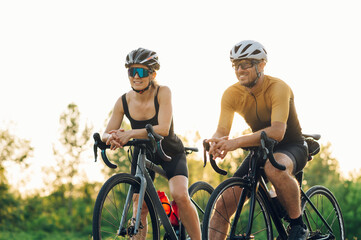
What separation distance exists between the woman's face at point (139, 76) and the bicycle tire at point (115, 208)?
0.96 m

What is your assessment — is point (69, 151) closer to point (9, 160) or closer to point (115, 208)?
point (9, 160)

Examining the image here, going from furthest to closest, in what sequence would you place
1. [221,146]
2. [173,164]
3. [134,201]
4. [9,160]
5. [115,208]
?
[9,160], [173,164], [134,201], [115,208], [221,146]

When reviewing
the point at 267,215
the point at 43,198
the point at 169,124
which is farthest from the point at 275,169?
the point at 43,198

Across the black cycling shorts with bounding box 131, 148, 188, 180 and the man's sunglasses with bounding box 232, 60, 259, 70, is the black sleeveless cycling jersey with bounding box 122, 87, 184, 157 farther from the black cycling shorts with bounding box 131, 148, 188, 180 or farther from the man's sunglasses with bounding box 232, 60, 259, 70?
the man's sunglasses with bounding box 232, 60, 259, 70

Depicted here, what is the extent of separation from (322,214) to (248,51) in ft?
8.43

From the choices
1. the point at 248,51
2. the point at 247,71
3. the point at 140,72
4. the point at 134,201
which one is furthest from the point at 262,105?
the point at 134,201

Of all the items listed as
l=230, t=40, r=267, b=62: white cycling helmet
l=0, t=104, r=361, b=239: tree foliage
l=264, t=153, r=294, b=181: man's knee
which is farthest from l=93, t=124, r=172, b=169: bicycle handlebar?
l=0, t=104, r=361, b=239: tree foliage

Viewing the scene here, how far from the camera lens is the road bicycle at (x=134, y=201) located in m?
4.71

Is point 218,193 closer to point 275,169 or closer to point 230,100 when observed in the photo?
point 275,169

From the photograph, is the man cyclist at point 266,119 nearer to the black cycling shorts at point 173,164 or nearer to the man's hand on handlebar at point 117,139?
the black cycling shorts at point 173,164

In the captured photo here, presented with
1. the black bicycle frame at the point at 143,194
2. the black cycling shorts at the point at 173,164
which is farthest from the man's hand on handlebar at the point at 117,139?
the black cycling shorts at the point at 173,164

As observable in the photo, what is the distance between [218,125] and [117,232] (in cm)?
154

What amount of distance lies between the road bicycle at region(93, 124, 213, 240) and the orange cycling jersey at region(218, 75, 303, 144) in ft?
2.82

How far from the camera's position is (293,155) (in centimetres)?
553
